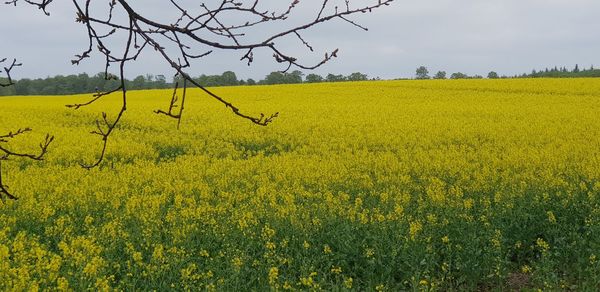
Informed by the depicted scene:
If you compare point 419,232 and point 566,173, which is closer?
point 419,232

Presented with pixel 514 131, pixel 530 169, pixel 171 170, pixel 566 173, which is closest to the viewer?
pixel 566 173

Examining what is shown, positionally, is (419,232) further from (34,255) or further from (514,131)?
(514,131)

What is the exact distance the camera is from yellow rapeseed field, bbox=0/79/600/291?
16.7ft

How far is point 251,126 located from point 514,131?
765cm

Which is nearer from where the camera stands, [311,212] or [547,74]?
[311,212]

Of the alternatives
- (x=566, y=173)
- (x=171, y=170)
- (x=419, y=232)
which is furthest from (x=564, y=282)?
(x=171, y=170)

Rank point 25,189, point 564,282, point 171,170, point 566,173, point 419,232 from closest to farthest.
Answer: point 564,282 → point 419,232 → point 25,189 → point 566,173 → point 171,170

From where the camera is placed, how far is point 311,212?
6.89 m

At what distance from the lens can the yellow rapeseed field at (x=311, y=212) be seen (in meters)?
5.08

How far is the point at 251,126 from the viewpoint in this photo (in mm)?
16844

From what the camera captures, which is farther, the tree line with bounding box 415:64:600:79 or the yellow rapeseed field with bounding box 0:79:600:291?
the tree line with bounding box 415:64:600:79

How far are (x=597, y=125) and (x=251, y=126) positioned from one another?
1037 centimetres

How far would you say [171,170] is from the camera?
33.3ft

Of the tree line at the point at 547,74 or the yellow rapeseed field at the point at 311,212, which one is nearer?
the yellow rapeseed field at the point at 311,212
